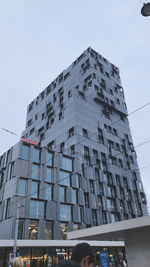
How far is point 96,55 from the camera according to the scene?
72.1m

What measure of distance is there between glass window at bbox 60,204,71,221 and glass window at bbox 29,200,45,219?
347 centimetres

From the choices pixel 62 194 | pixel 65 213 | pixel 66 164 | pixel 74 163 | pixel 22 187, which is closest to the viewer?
pixel 22 187

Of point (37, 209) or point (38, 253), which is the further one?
point (37, 209)

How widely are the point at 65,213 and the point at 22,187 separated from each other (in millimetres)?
8600

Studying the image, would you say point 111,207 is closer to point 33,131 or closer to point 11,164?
point 11,164

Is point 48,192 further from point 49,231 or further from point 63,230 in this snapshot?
point 63,230

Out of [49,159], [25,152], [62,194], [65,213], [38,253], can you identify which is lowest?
[38,253]

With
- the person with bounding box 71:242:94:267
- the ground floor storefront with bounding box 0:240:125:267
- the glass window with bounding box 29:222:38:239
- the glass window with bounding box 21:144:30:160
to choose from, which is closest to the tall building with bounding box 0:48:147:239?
the glass window with bounding box 21:144:30:160

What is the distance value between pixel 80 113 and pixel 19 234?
3189 cm

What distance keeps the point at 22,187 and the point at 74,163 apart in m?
12.8

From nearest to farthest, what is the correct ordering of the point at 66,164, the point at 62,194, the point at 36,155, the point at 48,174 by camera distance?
the point at 62,194, the point at 48,174, the point at 36,155, the point at 66,164

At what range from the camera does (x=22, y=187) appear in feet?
113

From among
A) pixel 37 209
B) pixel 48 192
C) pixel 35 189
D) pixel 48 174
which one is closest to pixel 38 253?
pixel 37 209

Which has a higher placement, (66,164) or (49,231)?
(66,164)
